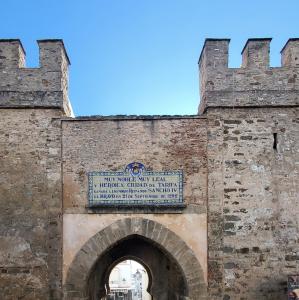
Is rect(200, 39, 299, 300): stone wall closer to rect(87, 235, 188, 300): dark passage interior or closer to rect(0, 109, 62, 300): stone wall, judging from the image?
→ rect(87, 235, 188, 300): dark passage interior

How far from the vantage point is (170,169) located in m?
7.89

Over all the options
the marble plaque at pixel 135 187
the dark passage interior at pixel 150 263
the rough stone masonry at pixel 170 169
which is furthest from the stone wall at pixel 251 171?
the dark passage interior at pixel 150 263

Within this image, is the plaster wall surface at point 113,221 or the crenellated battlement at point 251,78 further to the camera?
the crenellated battlement at point 251,78

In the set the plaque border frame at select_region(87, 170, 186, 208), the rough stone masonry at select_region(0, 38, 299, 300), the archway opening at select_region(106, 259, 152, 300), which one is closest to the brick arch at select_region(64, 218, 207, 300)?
the rough stone masonry at select_region(0, 38, 299, 300)

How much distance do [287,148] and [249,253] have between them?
2060 millimetres

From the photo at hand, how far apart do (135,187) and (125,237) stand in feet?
3.08

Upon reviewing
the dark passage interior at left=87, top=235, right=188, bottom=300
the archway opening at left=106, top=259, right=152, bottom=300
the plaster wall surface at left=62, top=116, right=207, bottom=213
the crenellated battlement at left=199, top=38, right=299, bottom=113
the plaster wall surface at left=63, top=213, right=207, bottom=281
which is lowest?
the archway opening at left=106, top=259, right=152, bottom=300

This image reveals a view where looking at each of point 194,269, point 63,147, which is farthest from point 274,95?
point 63,147

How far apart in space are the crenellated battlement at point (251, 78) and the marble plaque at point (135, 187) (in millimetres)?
1582

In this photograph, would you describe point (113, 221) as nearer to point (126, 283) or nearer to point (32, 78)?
point (32, 78)

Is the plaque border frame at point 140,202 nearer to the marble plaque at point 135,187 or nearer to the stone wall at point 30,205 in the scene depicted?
the marble plaque at point 135,187

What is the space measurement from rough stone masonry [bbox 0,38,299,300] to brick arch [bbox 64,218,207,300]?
18 millimetres

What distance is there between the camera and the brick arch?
25.0ft

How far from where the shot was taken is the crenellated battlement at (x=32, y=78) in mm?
8023
